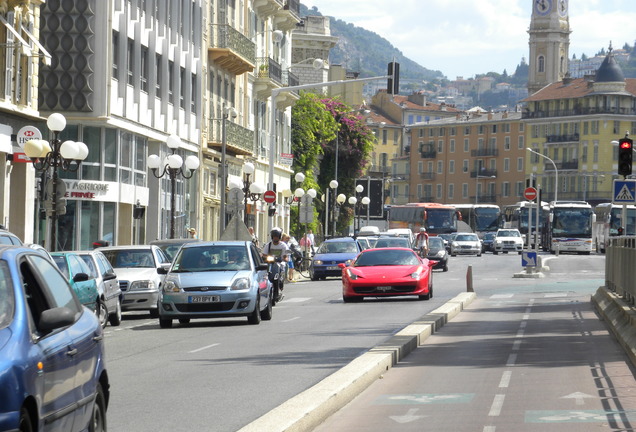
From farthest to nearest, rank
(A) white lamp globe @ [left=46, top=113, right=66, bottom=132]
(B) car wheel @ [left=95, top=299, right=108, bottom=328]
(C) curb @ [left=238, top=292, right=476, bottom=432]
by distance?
(A) white lamp globe @ [left=46, top=113, right=66, bottom=132], (B) car wheel @ [left=95, top=299, right=108, bottom=328], (C) curb @ [left=238, top=292, right=476, bottom=432]

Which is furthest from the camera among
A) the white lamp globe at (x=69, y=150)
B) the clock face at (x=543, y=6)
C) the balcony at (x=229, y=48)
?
the clock face at (x=543, y=6)

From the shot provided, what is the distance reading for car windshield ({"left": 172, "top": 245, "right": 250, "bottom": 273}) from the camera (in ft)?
87.7

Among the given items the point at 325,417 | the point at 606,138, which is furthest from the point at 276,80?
the point at 606,138

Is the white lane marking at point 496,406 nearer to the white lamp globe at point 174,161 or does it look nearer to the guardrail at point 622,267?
the guardrail at point 622,267

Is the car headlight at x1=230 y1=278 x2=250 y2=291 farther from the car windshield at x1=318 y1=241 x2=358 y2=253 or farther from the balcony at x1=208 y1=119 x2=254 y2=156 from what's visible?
the balcony at x1=208 y1=119 x2=254 y2=156

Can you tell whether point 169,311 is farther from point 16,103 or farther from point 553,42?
point 553,42

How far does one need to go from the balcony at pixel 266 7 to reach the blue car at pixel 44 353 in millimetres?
60782

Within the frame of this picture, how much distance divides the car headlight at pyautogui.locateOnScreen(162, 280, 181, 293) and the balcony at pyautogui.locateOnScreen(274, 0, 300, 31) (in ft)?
162

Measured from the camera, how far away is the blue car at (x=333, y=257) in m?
51.8

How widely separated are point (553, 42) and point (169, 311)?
176092mm

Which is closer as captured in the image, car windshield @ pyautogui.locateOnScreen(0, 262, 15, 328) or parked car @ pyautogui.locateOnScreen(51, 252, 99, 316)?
car windshield @ pyautogui.locateOnScreen(0, 262, 15, 328)

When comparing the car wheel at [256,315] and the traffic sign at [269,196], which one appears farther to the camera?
the traffic sign at [269,196]

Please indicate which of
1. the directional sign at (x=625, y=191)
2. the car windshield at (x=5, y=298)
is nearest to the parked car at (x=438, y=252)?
the directional sign at (x=625, y=191)

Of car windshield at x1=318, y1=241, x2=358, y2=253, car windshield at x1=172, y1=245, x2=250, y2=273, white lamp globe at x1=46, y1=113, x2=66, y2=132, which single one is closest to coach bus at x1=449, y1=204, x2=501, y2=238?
car windshield at x1=318, y1=241, x2=358, y2=253
